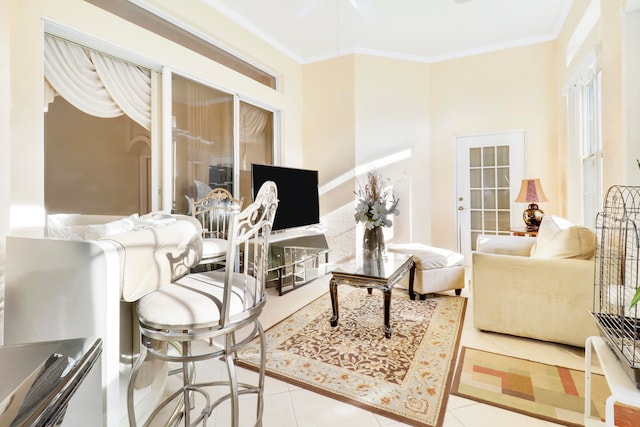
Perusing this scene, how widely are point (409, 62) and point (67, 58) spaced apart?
430cm

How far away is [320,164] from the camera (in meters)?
4.96

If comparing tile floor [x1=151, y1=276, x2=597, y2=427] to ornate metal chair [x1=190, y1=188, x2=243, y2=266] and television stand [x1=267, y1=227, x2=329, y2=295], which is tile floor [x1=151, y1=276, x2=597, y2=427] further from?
ornate metal chair [x1=190, y1=188, x2=243, y2=266]

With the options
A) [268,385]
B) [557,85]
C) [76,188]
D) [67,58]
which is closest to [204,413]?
[268,385]

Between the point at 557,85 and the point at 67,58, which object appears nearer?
the point at 67,58

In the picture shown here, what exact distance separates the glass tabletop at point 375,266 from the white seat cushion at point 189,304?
1205mm

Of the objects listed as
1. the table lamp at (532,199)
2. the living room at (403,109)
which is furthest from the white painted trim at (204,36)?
the table lamp at (532,199)

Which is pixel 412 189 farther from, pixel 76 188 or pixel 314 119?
pixel 76 188

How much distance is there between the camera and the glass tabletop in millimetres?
2384

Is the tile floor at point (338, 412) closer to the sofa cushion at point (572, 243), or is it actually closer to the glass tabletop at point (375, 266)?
the sofa cushion at point (572, 243)

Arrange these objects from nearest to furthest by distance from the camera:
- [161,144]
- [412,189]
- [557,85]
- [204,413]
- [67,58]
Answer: [204,413]
[67,58]
[161,144]
[557,85]
[412,189]

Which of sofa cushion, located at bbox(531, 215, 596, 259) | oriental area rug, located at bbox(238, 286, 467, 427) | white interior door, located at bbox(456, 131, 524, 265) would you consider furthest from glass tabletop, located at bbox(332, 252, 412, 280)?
white interior door, located at bbox(456, 131, 524, 265)

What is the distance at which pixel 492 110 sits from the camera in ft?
14.9

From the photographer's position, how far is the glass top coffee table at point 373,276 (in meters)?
2.32

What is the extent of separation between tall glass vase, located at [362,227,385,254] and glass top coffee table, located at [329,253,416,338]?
2.6 inches
